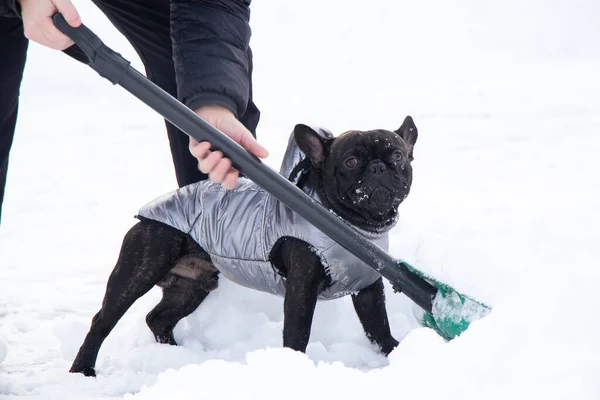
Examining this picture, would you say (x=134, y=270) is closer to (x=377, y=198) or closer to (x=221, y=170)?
(x=221, y=170)

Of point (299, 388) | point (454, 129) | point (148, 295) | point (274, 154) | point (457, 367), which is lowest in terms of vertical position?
point (299, 388)

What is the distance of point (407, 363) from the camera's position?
1741 mm

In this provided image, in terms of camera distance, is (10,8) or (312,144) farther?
(312,144)

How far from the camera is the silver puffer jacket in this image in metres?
2.77

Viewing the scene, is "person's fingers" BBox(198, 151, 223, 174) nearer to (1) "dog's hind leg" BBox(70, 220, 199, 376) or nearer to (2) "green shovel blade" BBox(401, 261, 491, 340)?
(1) "dog's hind leg" BBox(70, 220, 199, 376)

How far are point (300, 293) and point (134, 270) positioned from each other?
661 millimetres

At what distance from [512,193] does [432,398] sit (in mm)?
3602

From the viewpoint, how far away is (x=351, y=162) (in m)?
2.70

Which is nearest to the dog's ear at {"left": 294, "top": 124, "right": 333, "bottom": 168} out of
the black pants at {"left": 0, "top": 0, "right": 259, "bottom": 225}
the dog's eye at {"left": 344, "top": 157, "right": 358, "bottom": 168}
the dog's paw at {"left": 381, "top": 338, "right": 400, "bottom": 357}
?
the dog's eye at {"left": 344, "top": 157, "right": 358, "bottom": 168}

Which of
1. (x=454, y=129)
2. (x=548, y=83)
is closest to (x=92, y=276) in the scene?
(x=454, y=129)

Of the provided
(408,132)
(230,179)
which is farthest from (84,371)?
(408,132)

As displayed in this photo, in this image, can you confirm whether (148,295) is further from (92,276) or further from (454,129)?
(454,129)

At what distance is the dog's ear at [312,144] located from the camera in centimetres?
278

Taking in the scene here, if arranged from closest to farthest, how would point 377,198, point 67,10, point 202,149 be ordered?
1. point 67,10
2. point 202,149
3. point 377,198
